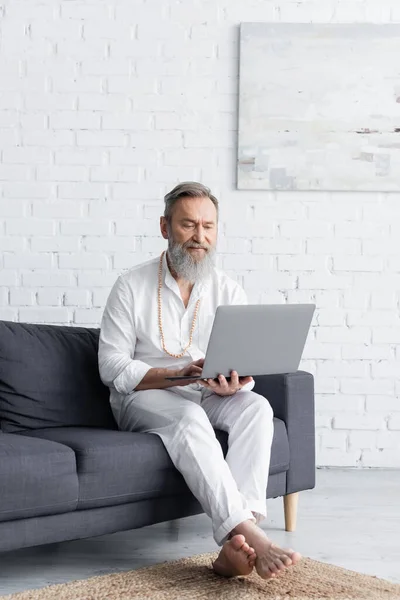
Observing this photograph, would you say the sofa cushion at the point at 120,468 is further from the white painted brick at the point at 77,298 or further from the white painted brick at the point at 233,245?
the white painted brick at the point at 233,245

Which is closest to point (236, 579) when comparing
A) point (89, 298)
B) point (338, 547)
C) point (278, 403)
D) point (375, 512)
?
point (338, 547)

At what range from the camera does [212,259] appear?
130 inches

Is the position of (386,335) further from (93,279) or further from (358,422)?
(93,279)

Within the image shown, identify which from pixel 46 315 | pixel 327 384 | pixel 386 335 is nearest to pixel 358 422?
pixel 327 384

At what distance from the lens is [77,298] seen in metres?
4.38

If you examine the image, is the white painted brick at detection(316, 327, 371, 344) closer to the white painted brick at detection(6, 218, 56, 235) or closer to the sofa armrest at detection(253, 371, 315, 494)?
the sofa armrest at detection(253, 371, 315, 494)

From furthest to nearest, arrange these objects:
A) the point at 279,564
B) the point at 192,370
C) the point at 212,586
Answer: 1. the point at 192,370
2. the point at 212,586
3. the point at 279,564

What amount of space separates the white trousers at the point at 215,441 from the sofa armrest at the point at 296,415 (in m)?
0.24

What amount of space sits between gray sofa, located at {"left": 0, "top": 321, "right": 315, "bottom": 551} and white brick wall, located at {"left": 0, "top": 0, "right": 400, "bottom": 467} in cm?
97

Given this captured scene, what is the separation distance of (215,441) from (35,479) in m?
0.57

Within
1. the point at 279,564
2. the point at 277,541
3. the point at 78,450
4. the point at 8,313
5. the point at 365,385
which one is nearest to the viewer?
the point at 279,564

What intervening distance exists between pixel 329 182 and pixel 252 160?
0.39 metres

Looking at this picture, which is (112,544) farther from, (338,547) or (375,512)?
(375,512)

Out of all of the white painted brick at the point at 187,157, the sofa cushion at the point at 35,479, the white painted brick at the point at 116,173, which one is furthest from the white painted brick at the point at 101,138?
the sofa cushion at the point at 35,479
